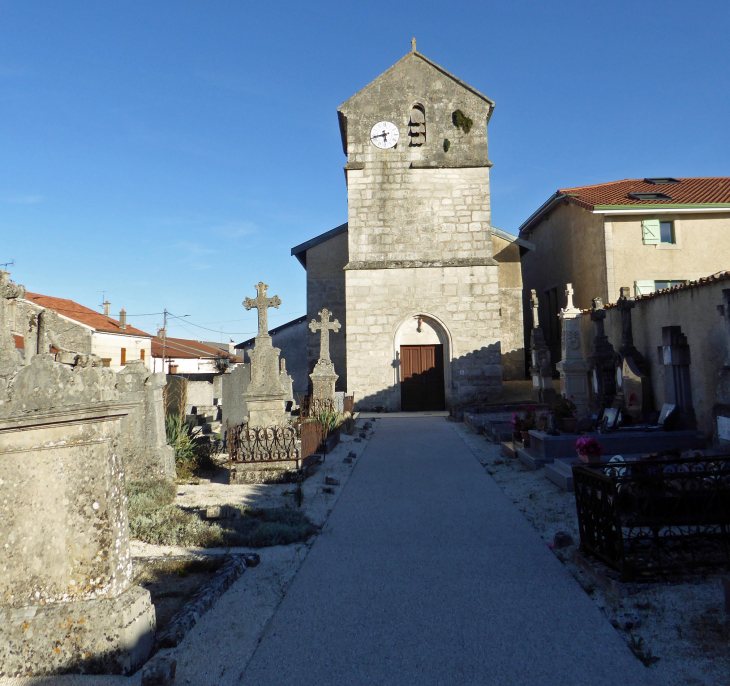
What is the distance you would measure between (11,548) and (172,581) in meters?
1.62

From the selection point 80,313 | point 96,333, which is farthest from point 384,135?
point 80,313

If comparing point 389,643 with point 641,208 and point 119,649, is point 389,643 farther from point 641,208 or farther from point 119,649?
point 641,208

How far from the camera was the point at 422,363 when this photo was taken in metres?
19.0

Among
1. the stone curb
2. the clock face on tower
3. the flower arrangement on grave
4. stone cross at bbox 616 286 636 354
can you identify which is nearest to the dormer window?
the clock face on tower

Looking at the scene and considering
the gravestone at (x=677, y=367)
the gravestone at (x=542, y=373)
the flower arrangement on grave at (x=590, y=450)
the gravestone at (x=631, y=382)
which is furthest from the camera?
the gravestone at (x=542, y=373)

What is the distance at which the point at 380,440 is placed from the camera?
12383 mm

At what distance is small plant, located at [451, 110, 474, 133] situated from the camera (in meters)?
19.1

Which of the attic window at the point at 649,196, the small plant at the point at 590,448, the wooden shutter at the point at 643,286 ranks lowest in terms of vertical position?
the small plant at the point at 590,448

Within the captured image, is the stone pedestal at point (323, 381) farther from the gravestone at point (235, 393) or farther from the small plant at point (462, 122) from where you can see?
the small plant at point (462, 122)

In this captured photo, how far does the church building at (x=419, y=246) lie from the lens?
18516 millimetres

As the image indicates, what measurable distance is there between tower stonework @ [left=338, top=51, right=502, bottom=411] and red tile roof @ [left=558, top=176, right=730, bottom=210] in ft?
14.8

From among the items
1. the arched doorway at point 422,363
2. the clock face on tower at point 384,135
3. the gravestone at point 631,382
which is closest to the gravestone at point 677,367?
the gravestone at point 631,382

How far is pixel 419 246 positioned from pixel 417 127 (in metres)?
4.44

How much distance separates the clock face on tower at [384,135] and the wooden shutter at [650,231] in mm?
9389
